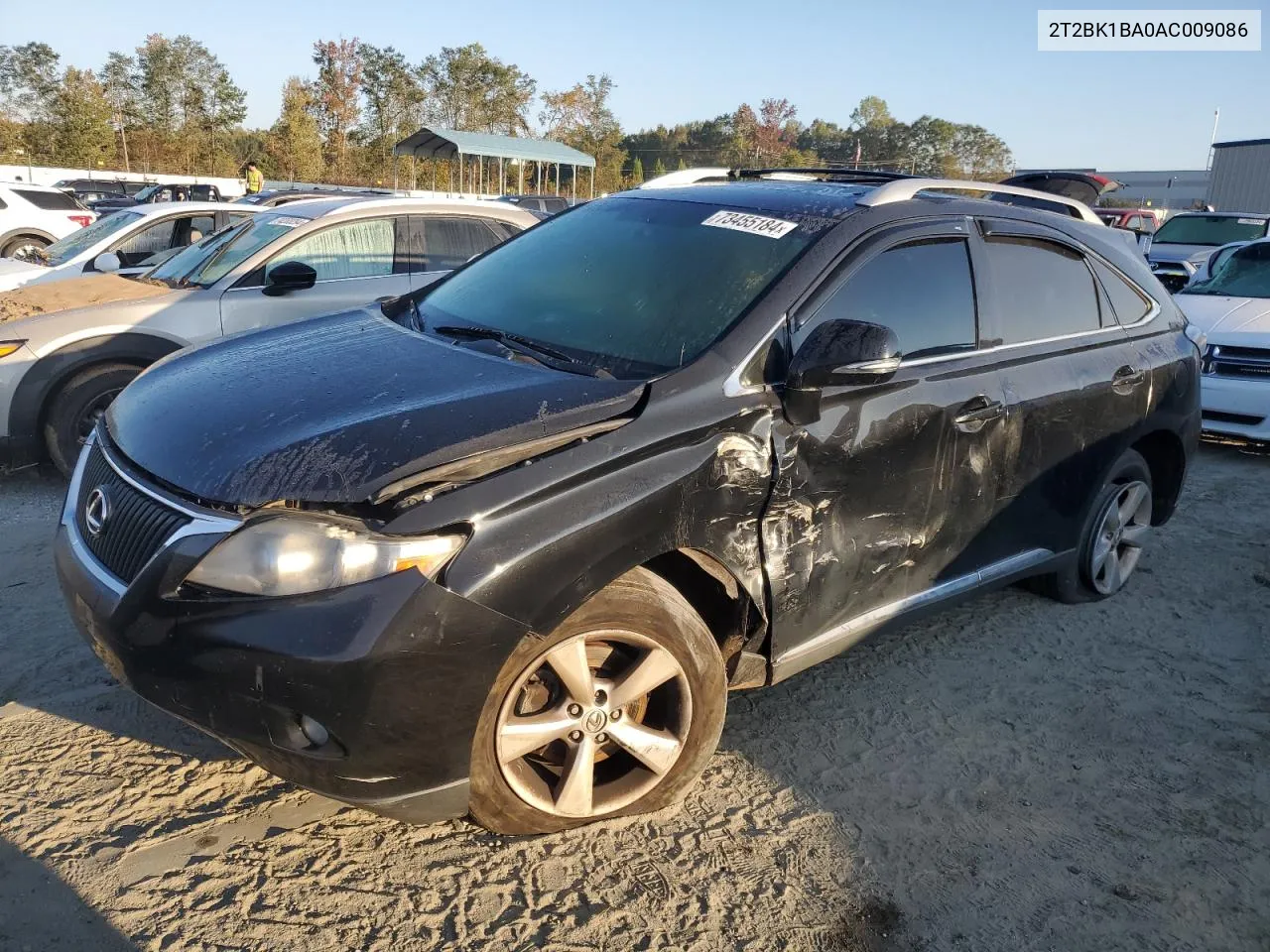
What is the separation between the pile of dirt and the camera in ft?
18.3

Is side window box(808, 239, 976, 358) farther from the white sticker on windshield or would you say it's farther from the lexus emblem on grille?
the lexus emblem on grille

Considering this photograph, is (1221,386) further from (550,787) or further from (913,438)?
(550,787)

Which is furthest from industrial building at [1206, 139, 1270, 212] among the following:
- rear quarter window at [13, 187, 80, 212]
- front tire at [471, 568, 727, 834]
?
front tire at [471, 568, 727, 834]

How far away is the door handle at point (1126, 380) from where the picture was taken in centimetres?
404

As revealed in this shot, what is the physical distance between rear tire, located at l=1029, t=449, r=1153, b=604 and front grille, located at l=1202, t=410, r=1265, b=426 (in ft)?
11.0

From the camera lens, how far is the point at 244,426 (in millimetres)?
2504

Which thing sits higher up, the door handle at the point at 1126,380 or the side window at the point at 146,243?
the side window at the point at 146,243

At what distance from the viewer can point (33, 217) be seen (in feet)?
49.2

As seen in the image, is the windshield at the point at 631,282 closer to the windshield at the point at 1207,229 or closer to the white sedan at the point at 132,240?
the white sedan at the point at 132,240

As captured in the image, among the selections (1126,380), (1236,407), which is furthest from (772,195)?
(1236,407)

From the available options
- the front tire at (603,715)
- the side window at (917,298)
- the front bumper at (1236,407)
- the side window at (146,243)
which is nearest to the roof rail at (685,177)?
the side window at (917,298)

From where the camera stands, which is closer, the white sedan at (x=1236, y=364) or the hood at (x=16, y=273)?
the white sedan at (x=1236, y=364)

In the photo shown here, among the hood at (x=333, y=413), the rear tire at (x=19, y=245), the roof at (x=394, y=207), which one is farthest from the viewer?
the rear tire at (x=19, y=245)

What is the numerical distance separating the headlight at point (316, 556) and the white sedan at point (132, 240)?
653cm
